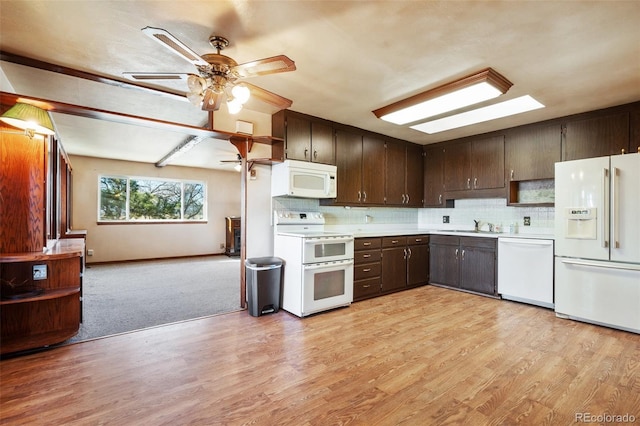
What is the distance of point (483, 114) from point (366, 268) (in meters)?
2.45

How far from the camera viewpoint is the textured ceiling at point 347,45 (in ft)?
6.17

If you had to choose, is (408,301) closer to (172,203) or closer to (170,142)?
(170,142)

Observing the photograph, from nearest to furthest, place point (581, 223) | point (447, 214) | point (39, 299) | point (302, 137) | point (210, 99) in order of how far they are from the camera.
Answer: point (210, 99)
point (39, 299)
point (581, 223)
point (302, 137)
point (447, 214)

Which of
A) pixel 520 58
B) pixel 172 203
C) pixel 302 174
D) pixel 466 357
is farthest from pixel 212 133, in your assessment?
pixel 172 203

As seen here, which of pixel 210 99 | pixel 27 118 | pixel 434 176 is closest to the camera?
pixel 210 99

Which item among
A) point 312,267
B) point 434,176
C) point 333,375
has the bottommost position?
point 333,375

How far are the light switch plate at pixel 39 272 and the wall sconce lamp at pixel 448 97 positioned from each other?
377 centimetres

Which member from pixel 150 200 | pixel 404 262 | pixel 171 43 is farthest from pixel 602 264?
pixel 150 200

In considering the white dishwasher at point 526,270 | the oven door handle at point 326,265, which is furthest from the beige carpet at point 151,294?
the white dishwasher at point 526,270

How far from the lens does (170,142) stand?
5.38m

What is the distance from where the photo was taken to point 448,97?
3.10m

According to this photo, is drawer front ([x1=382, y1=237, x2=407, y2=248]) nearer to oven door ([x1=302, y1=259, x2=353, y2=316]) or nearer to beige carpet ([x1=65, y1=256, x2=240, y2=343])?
oven door ([x1=302, y1=259, x2=353, y2=316])

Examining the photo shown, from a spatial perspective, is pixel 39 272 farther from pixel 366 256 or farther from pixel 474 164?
pixel 474 164

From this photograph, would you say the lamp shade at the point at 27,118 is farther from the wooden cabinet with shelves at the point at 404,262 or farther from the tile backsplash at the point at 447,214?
the wooden cabinet with shelves at the point at 404,262
